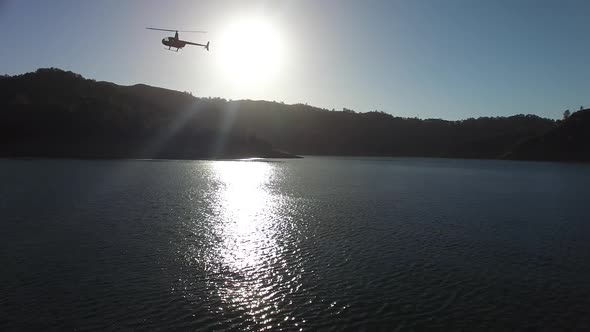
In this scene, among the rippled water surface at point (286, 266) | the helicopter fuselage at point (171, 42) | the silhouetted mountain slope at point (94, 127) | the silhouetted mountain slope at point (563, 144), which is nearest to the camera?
the rippled water surface at point (286, 266)

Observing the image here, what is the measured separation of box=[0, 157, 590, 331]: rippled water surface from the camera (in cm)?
1264

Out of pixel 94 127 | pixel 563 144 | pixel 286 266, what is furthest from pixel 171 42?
pixel 563 144

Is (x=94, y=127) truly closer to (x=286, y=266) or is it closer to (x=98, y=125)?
(x=98, y=125)

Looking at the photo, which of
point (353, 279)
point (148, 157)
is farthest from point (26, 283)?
point (148, 157)

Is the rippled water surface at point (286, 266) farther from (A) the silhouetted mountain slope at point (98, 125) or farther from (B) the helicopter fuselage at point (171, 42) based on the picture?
(A) the silhouetted mountain slope at point (98, 125)

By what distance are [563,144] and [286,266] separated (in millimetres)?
171170

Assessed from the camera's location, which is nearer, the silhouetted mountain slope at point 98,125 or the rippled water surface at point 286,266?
the rippled water surface at point 286,266

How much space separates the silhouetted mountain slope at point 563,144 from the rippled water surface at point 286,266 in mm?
139141

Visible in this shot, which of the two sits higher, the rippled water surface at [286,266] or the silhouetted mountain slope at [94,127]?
the silhouetted mountain slope at [94,127]

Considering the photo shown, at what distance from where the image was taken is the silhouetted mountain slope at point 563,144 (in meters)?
150

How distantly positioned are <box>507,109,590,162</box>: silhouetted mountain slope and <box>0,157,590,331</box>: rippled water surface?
139m

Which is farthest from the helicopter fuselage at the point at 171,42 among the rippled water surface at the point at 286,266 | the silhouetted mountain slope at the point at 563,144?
the silhouetted mountain slope at the point at 563,144

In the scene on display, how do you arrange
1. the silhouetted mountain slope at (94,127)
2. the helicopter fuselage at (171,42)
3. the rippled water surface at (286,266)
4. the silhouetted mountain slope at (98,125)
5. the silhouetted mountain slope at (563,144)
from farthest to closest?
the silhouetted mountain slope at (563,144) → the silhouetted mountain slope at (98,125) → the silhouetted mountain slope at (94,127) → the helicopter fuselage at (171,42) → the rippled water surface at (286,266)

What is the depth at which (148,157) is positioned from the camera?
4291 inches
